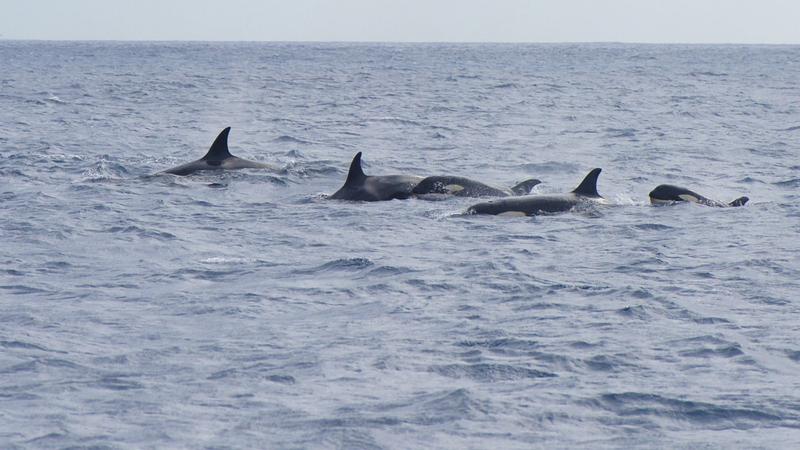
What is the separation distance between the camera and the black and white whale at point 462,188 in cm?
2109

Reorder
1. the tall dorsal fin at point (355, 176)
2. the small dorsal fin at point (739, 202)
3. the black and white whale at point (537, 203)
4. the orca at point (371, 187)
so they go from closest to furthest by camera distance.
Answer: the black and white whale at point (537, 203), the small dorsal fin at point (739, 202), the orca at point (371, 187), the tall dorsal fin at point (355, 176)

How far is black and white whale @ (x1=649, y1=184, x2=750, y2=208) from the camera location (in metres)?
20.8

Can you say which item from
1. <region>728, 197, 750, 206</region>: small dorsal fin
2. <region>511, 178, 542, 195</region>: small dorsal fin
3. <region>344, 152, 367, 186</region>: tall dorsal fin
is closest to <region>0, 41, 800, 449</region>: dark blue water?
<region>728, 197, 750, 206</region>: small dorsal fin

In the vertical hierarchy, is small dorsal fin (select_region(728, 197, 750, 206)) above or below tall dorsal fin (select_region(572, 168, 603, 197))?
below

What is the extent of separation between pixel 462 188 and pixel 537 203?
2.12 m

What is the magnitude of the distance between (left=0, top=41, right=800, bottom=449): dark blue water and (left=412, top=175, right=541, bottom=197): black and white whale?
0.59 meters

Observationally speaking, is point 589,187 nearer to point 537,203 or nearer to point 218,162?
point 537,203

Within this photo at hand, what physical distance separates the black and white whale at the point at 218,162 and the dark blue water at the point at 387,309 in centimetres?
45

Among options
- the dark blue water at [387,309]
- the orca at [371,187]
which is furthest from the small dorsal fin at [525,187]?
the orca at [371,187]

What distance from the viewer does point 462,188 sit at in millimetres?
21266

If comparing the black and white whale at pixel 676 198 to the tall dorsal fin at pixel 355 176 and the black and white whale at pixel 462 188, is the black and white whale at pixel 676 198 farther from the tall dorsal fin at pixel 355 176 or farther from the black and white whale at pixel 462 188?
the tall dorsal fin at pixel 355 176

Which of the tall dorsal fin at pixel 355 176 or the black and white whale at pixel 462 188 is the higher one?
the tall dorsal fin at pixel 355 176

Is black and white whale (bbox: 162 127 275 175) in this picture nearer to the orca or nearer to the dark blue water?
the dark blue water

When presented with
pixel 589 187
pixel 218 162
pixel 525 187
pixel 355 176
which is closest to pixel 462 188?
pixel 525 187
